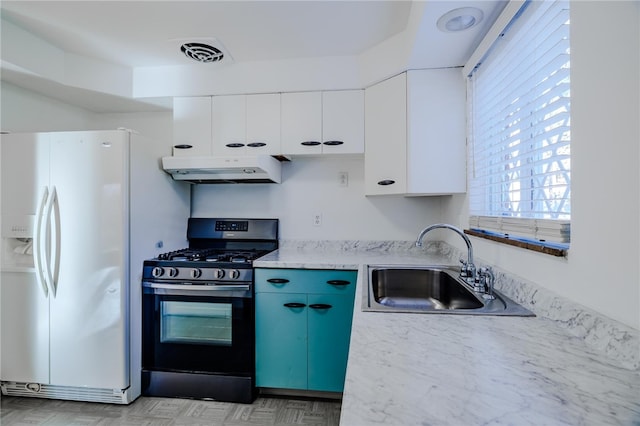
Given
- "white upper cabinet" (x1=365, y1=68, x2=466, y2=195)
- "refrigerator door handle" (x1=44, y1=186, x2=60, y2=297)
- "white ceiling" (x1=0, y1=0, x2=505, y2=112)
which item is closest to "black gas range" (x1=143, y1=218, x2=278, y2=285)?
"refrigerator door handle" (x1=44, y1=186, x2=60, y2=297)

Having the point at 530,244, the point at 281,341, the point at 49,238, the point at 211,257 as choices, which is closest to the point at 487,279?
the point at 530,244

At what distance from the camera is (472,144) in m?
1.74

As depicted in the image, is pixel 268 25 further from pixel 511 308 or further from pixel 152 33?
pixel 511 308

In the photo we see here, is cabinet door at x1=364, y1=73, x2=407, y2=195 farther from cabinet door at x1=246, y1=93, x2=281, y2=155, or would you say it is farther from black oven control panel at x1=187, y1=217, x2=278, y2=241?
black oven control panel at x1=187, y1=217, x2=278, y2=241

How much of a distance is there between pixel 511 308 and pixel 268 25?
6.12ft

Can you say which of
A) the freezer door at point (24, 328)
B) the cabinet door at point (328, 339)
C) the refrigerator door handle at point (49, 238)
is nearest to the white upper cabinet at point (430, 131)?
the cabinet door at point (328, 339)

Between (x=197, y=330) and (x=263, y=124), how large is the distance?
4.89ft

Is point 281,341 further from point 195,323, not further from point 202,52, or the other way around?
point 202,52

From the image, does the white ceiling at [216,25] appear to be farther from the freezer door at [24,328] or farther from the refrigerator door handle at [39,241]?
the freezer door at [24,328]

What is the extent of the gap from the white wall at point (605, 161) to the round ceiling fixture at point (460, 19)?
1.68 ft

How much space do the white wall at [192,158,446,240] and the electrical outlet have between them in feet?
0.08

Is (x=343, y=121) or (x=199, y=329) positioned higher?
(x=343, y=121)

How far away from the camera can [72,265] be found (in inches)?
73.1

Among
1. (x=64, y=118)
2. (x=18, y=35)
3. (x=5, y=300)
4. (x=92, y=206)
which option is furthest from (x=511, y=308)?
(x=64, y=118)
